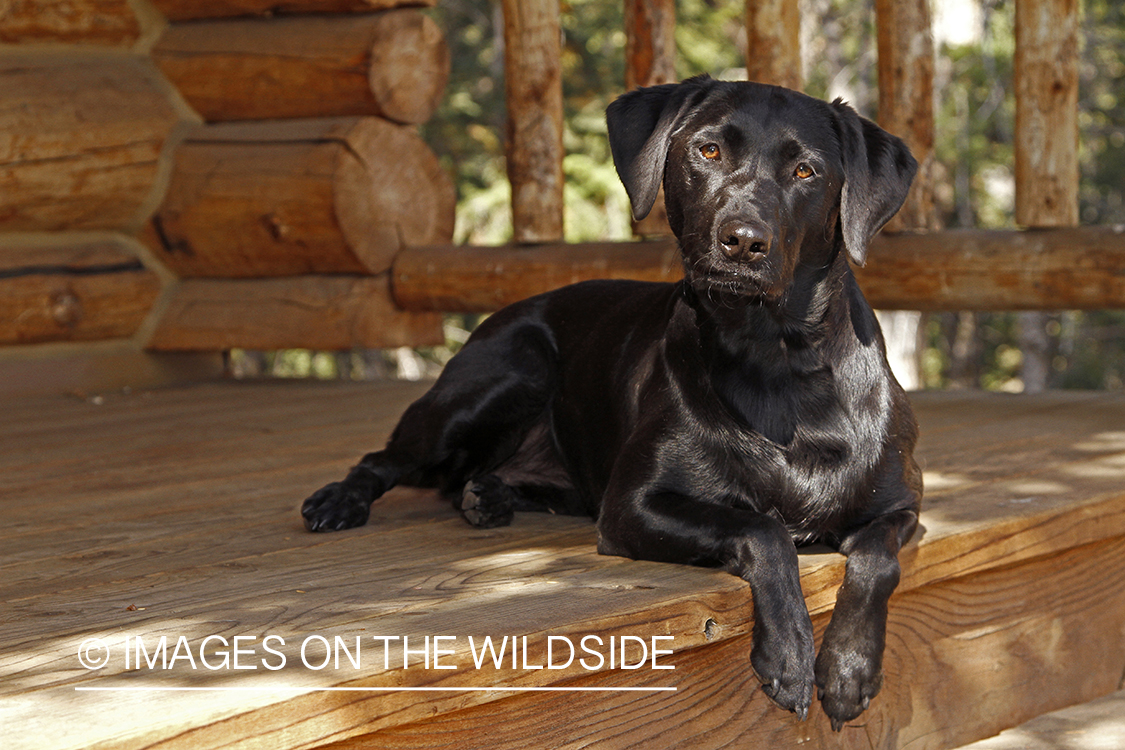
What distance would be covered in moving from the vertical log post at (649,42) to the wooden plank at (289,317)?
1.34m

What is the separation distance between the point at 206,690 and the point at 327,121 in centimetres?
421

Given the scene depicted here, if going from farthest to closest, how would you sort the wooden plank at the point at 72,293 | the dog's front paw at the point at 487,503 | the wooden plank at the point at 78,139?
the wooden plank at the point at 72,293 → the wooden plank at the point at 78,139 → the dog's front paw at the point at 487,503

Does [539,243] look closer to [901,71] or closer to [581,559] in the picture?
[901,71]

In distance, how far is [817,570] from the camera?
7.50ft

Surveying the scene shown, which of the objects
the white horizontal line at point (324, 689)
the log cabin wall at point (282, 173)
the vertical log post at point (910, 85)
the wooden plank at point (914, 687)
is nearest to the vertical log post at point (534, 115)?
the log cabin wall at point (282, 173)

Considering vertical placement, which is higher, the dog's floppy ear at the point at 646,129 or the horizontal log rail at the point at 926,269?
the dog's floppy ear at the point at 646,129

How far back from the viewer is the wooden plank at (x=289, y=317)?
18.0 feet

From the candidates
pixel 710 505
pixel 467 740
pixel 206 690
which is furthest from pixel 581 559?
pixel 206 690

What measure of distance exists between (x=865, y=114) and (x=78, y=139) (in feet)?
45.5

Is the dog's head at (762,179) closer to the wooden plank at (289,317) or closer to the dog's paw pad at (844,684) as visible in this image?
the dog's paw pad at (844,684)

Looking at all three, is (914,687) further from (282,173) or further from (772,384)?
(282,173)

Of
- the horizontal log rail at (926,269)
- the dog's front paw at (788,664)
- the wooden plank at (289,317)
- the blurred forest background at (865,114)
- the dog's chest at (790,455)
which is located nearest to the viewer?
the dog's front paw at (788,664)

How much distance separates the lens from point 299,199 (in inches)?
209

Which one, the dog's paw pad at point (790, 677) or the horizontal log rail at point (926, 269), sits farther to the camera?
the horizontal log rail at point (926, 269)
